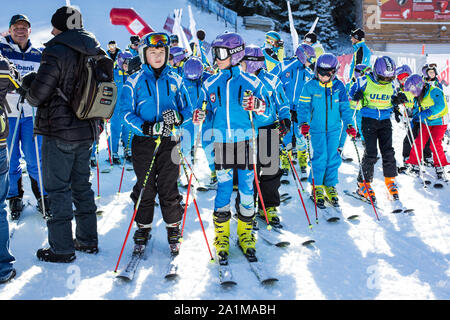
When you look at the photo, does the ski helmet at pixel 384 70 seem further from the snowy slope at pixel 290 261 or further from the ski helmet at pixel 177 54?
the ski helmet at pixel 177 54

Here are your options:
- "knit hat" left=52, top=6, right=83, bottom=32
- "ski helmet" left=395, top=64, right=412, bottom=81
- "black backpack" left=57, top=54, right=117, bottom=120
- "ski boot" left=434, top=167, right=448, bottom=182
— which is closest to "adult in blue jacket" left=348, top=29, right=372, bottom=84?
"ski helmet" left=395, top=64, right=412, bottom=81

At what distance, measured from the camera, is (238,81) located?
4.15m

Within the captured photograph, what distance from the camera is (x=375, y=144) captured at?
627cm

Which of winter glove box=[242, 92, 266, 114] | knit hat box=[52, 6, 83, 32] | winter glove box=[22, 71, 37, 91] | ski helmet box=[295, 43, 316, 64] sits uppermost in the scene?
ski helmet box=[295, 43, 316, 64]

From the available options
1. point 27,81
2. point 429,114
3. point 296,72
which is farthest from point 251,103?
point 429,114

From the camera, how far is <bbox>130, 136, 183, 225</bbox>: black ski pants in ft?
13.8

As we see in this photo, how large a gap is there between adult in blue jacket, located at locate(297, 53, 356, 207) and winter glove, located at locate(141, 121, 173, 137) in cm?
249

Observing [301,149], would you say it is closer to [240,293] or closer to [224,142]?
[224,142]

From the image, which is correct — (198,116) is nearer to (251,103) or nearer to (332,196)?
(251,103)

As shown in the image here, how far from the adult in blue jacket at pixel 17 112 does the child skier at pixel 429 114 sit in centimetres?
632

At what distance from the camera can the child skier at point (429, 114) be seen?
7.29 meters

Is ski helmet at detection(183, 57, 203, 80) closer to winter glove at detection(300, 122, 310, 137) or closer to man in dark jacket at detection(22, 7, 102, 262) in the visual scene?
winter glove at detection(300, 122, 310, 137)

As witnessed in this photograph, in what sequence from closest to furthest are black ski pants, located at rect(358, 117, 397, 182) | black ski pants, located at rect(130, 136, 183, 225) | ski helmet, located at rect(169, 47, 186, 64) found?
black ski pants, located at rect(130, 136, 183, 225)
black ski pants, located at rect(358, 117, 397, 182)
ski helmet, located at rect(169, 47, 186, 64)
